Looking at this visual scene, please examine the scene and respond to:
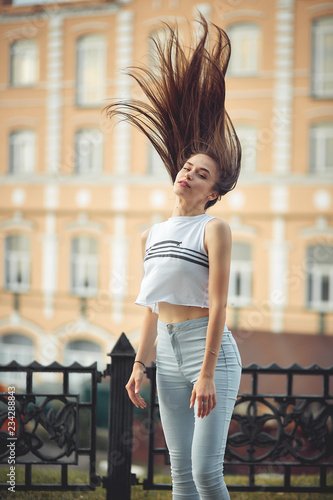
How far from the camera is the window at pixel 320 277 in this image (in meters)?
9.76

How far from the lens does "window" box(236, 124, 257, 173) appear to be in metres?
9.76

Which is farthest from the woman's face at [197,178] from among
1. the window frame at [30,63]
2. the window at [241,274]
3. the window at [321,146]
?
the window frame at [30,63]

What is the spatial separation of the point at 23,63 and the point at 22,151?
76.4 inches

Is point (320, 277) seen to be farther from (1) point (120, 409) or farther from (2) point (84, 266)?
(1) point (120, 409)

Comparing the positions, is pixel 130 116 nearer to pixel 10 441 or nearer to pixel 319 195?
pixel 10 441

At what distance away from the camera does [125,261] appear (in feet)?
34.9

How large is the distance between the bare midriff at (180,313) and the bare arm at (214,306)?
88mm

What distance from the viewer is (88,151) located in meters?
11.0

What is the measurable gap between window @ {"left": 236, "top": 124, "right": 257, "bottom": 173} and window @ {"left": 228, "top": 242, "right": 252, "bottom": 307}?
1.56 metres

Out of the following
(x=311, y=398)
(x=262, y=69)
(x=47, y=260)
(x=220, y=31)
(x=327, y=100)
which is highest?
(x=262, y=69)

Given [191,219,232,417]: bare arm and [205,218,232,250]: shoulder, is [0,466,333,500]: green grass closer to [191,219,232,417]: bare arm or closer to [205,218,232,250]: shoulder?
[191,219,232,417]: bare arm

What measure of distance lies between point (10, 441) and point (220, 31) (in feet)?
6.61

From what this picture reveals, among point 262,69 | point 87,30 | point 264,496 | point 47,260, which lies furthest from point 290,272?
point 264,496

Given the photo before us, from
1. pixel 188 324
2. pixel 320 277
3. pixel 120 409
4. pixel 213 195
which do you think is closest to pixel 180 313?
pixel 188 324
